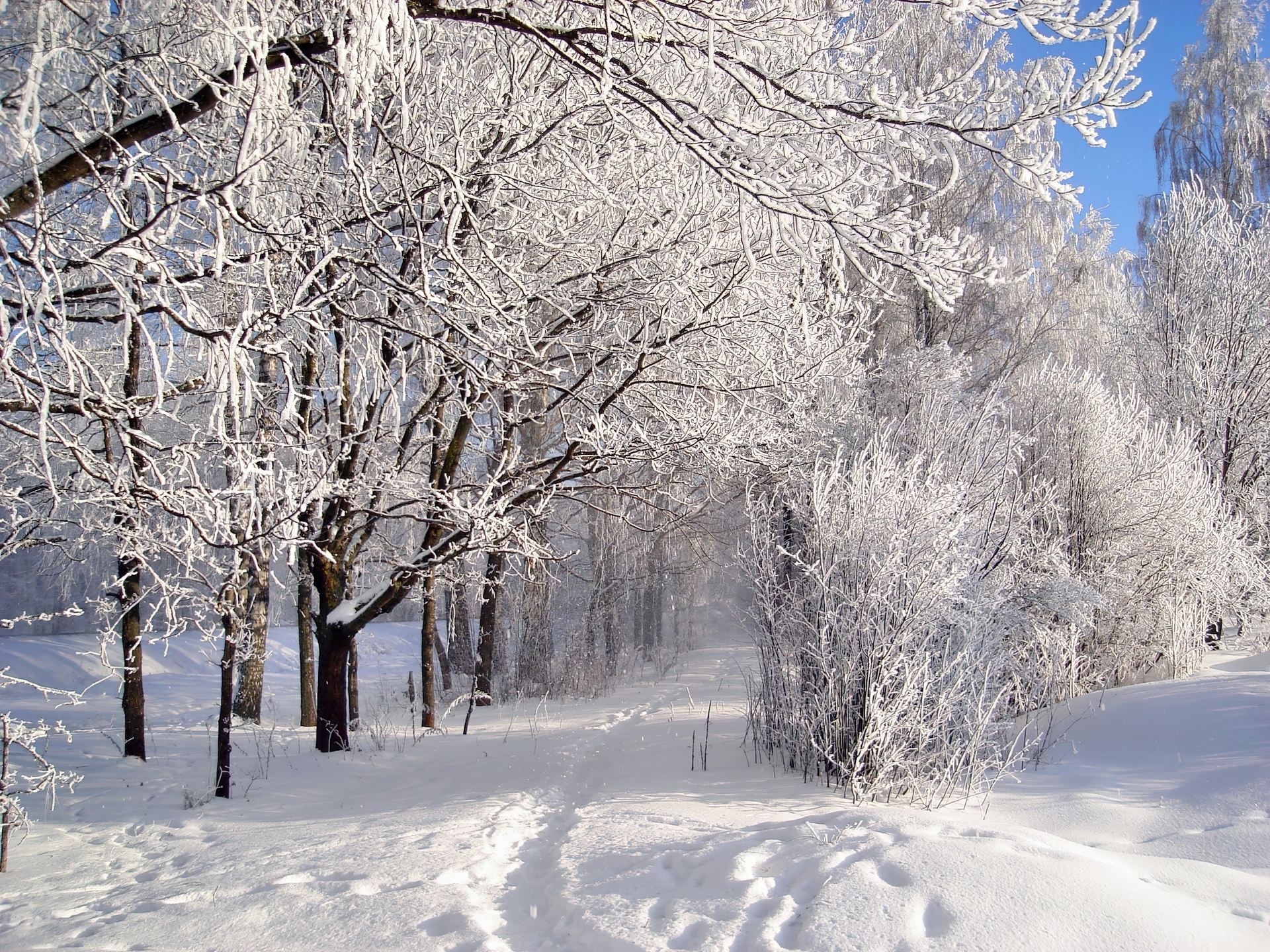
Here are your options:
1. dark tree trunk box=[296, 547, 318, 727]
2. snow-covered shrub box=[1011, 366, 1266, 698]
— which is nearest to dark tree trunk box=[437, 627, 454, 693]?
dark tree trunk box=[296, 547, 318, 727]

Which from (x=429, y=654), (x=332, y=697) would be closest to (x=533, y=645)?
(x=429, y=654)

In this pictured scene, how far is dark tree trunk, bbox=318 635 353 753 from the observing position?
6199mm

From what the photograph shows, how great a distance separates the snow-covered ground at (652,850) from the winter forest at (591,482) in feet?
0.10

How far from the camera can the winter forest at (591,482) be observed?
8.70 ft

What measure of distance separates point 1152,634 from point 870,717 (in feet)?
17.4

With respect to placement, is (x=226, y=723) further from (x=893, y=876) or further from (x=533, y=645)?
(x=533, y=645)

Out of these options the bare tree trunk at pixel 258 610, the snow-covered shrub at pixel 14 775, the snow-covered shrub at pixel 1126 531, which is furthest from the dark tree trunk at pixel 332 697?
the snow-covered shrub at pixel 1126 531

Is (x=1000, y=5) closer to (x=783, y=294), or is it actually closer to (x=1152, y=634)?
(x=783, y=294)

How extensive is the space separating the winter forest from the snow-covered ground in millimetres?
31

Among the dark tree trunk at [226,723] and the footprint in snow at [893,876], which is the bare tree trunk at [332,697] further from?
the footprint in snow at [893,876]

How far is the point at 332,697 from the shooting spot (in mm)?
6312

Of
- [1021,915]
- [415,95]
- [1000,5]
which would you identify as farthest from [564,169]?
[1021,915]

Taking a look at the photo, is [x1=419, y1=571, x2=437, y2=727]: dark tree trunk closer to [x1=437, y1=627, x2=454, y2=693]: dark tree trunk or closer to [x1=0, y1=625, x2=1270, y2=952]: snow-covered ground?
[x1=0, y1=625, x2=1270, y2=952]: snow-covered ground

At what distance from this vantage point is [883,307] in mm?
12445
